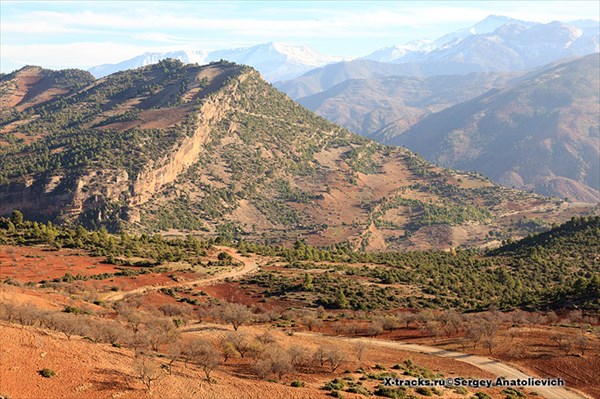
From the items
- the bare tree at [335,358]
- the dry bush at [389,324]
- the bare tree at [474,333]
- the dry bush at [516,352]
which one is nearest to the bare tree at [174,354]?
the bare tree at [335,358]

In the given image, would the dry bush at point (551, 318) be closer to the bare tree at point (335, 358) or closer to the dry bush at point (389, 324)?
the dry bush at point (389, 324)

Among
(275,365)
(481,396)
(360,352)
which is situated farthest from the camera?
(360,352)

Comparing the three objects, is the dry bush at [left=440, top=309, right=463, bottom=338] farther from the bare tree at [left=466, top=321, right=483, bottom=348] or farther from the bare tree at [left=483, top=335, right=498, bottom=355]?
the bare tree at [left=483, top=335, right=498, bottom=355]

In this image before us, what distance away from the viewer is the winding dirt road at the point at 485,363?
42344mm

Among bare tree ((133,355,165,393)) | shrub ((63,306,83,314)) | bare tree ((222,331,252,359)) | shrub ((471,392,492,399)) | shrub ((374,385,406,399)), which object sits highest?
bare tree ((133,355,165,393))

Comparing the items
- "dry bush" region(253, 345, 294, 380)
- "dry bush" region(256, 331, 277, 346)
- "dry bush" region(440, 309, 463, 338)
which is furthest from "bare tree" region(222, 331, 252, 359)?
"dry bush" region(440, 309, 463, 338)

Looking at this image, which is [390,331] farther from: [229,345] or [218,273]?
[218,273]

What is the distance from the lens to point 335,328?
61.3 meters

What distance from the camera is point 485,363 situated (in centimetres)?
4928

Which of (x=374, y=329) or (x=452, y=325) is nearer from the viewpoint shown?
(x=374, y=329)

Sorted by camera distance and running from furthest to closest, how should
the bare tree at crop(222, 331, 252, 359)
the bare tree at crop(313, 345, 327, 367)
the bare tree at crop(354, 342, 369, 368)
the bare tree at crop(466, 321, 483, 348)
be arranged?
the bare tree at crop(466, 321, 483, 348), the bare tree at crop(354, 342, 369, 368), the bare tree at crop(222, 331, 252, 359), the bare tree at crop(313, 345, 327, 367)

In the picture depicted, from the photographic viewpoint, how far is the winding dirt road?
42344mm

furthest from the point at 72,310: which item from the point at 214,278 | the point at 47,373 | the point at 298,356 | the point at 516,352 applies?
the point at 516,352

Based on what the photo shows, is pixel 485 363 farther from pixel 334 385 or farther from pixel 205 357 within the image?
pixel 205 357
